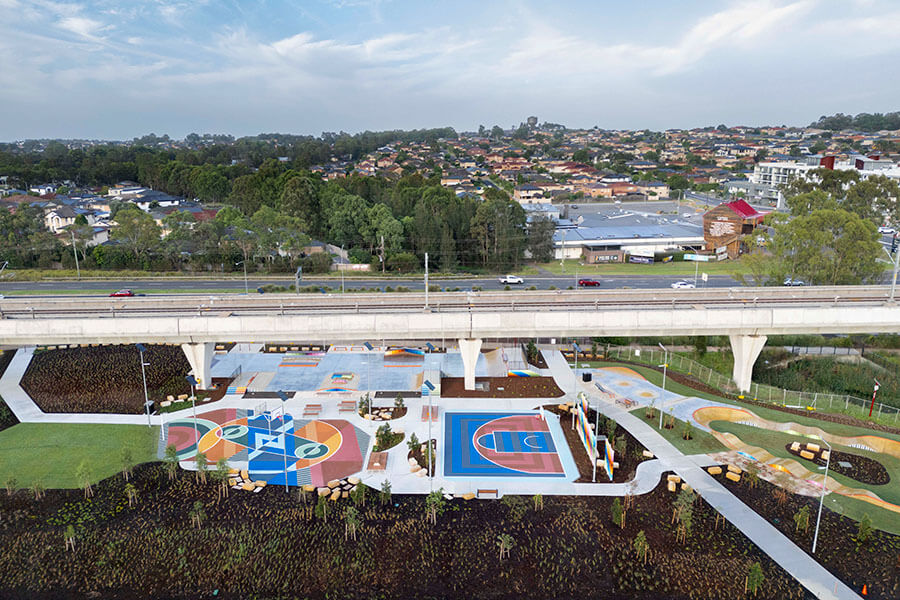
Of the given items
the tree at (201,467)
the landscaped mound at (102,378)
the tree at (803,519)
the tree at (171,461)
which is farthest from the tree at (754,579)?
the landscaped mound at (102,378)

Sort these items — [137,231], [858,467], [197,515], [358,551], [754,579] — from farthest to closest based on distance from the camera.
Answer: [137,231] → [858,467] → [197,515] → [358,551] → [754,579]

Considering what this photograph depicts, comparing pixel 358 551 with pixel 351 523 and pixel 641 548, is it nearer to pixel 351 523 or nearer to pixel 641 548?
pixel 351 523

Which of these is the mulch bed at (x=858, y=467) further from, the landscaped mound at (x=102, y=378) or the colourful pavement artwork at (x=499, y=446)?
the landscaped mound at (x=102, y=378)

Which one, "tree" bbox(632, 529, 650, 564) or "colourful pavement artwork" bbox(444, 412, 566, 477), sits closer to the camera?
"tree" bbox(632, 529, 650, 564)

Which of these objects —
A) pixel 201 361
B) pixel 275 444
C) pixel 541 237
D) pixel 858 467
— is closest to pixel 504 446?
pixel 275 444

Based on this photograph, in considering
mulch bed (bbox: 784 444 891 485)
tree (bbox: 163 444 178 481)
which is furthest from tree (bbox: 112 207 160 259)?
mulch bed (bbox: 784 444 891 485)

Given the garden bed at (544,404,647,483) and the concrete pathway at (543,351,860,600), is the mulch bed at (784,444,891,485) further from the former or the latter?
the garden bed at (544,404,647,483)
